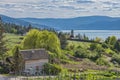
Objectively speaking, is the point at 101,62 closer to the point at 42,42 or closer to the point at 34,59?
the point at 42,42

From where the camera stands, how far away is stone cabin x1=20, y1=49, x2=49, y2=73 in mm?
73213

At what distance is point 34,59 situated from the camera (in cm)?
7419

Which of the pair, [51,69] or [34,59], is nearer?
[51,69]

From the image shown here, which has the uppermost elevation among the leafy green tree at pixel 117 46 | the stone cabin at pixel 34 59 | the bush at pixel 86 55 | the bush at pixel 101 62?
the stone cabin at pixel 34 59

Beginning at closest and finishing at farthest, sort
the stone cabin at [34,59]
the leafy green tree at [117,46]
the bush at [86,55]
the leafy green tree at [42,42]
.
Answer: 1. the stone cabin at [34,59]
2. the leafy green tree at [42,42]
3. the bush at [86,55]
4. the leafy green tree at [117,46]

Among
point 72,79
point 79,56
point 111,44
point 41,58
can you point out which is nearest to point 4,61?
point 41,58

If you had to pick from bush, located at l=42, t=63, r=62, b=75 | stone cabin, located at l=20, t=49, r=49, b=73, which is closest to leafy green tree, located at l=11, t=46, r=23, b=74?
stone cabin, located at l=20, t=49, r=49, b=73

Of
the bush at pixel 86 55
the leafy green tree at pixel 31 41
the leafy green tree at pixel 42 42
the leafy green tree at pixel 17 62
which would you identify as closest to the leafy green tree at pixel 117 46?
the bush at pixel 86 55

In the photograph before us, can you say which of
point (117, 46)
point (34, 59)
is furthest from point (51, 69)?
point (117, 46)

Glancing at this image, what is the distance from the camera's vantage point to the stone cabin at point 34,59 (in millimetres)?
73213

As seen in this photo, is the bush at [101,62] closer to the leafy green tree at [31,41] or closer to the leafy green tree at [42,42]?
the leafy green tree at [42,42]

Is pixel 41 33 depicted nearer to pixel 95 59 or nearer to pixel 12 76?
pixel 95 59

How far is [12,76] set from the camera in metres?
65.3

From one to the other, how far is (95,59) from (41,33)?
2081 cm
